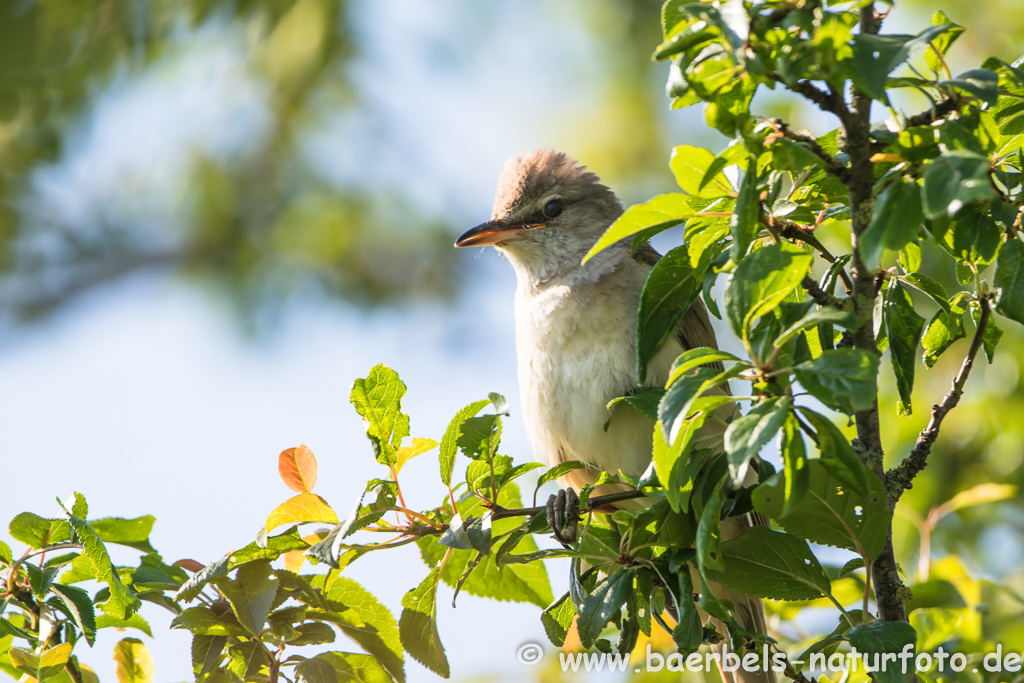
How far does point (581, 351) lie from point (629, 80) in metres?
4.23

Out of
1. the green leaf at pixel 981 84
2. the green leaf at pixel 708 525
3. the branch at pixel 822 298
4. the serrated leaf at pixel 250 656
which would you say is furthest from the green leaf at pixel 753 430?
the serrated leaf at pixel 250 656

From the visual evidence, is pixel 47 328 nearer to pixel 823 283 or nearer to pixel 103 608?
pixel 103 608

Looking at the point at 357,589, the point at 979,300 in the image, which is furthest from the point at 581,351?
the point at 979,300

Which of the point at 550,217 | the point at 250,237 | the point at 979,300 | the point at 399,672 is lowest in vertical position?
the point at 399,672

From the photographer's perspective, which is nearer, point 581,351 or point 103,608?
point 103,608

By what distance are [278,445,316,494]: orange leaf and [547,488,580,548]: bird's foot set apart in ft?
2.02

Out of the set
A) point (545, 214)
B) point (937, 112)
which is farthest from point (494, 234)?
point (937, 112)

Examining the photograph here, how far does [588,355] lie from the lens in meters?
3.64

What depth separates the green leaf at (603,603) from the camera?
1982 millimetres

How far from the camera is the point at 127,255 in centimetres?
766

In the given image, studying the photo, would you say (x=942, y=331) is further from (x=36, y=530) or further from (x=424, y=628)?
(x=36, y=530)

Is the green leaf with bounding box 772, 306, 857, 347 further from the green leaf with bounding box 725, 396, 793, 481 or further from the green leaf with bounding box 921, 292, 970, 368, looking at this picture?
the green leaf with bounding box 921, 292, 970, 368

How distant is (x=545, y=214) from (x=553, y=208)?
2.1 inches

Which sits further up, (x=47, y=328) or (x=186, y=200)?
(x=186, y=200)
